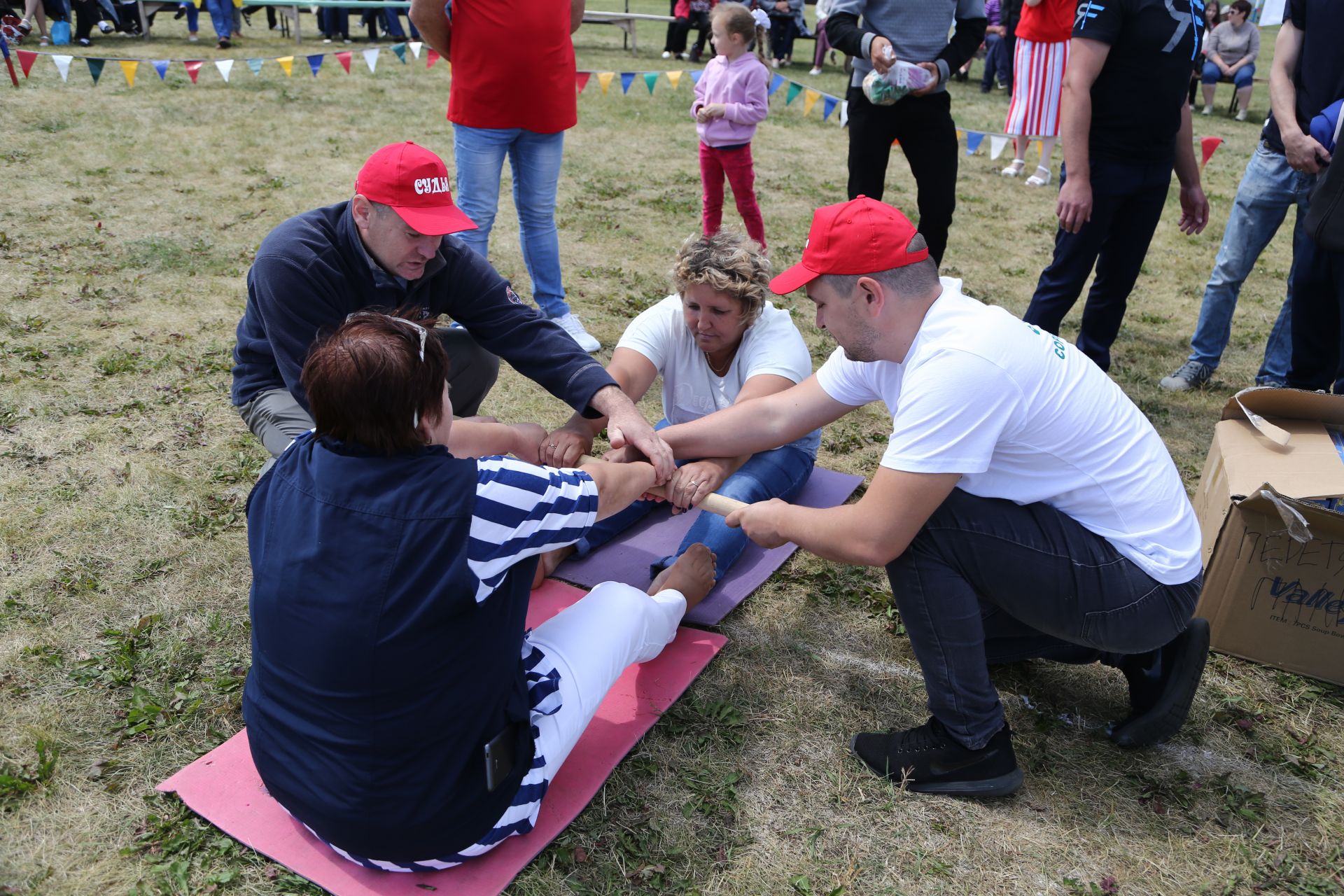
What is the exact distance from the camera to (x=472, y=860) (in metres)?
2.24

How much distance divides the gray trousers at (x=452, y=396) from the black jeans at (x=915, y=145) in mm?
2240

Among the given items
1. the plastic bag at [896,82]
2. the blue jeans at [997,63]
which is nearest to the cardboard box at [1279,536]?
the plastic bag at [896,82]

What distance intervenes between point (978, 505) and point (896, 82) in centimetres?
293

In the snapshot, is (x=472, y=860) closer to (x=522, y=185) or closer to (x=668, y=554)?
(x=668, y=554)

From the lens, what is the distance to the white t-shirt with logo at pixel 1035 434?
2.11 metres

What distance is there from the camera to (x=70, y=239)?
6.57 m

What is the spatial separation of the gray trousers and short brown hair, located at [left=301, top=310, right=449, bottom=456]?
904 mm

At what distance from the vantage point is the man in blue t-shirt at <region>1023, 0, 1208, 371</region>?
3.88 metres

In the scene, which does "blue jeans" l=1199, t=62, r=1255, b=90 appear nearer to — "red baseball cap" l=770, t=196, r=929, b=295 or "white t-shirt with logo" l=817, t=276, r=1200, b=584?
"white t-shirt with logo" l=817, t=276, r=1200, b=584

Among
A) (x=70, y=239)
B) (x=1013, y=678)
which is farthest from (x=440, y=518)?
(x=70, y=239)

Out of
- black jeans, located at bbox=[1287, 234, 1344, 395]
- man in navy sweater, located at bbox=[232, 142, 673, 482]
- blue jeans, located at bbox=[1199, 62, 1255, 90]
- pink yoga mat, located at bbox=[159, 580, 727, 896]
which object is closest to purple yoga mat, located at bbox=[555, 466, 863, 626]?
pink yoga mat, located at bbox=[159, 580, 727, 896]

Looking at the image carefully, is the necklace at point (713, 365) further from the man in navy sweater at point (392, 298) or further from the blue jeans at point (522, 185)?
the blue jeans at point (522, 185)

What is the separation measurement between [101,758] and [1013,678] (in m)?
2.57

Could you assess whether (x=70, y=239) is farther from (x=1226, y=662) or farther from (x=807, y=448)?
(x=1226, y=662)
